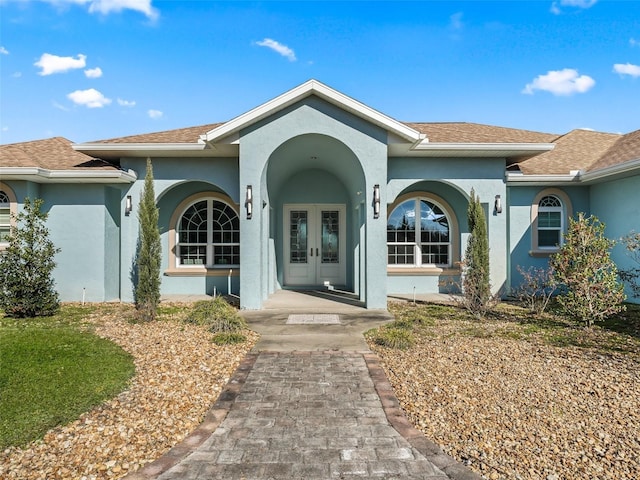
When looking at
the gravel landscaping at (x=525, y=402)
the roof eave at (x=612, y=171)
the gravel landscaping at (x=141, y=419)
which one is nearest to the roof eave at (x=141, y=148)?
the gravel landscaping at (x=141, y=419)

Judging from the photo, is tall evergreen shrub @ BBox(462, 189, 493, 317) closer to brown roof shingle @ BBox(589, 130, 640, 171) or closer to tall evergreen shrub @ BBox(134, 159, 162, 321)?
brown roof shingle @ BBox(589, 130, 640, 171)

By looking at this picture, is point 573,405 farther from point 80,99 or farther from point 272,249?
point 80,99

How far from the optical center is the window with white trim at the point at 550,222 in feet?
40.3

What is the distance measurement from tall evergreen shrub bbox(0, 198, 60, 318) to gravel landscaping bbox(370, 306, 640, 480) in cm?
844

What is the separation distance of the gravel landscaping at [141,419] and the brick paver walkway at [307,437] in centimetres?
25

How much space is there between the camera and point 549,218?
40.4ft

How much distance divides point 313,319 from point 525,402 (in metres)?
4.99

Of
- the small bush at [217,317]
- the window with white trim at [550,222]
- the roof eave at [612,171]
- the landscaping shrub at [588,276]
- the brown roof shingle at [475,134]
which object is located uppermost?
the brown roof shingle at [475,134]

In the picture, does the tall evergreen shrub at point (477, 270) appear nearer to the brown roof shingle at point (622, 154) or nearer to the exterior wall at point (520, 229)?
the exterior wall at point (520, 229)

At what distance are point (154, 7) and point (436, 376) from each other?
1059 cm

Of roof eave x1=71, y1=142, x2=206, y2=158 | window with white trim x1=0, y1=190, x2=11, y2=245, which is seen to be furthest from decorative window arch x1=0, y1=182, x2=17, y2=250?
roof eave x1=71, y1=142, x2=206, y2=158

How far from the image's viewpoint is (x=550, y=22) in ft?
34.4

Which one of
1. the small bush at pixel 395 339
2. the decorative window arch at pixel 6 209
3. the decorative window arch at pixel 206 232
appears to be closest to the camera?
the small bush at pixel 395 339

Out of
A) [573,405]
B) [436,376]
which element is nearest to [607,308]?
[573,405]
